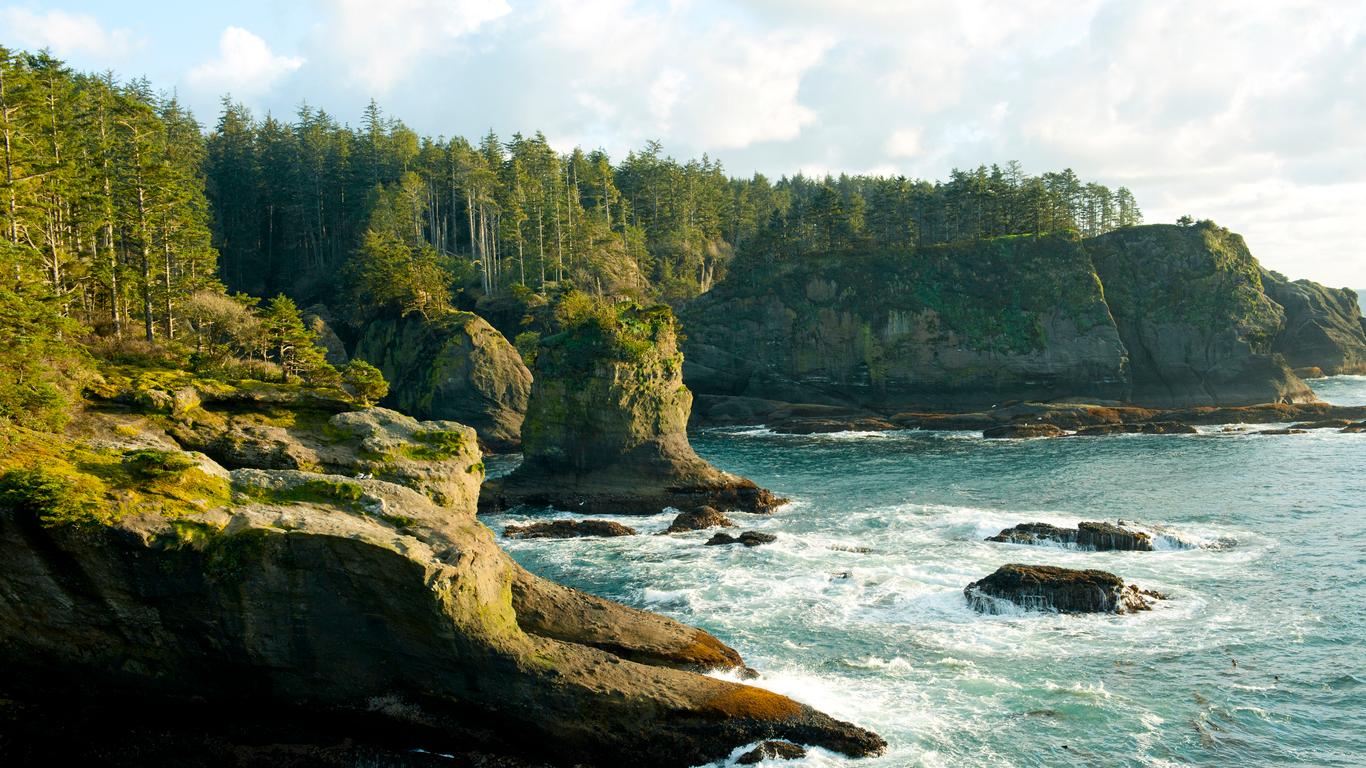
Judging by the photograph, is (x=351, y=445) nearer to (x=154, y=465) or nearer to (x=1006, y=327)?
(x=154, y=465)

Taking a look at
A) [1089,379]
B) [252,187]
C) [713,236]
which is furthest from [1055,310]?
[252,187]

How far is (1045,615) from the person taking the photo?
Result: 86.7ft

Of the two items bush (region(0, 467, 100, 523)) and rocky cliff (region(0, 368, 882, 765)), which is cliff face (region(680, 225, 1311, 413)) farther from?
bush (region(0, 467, 100, 523))

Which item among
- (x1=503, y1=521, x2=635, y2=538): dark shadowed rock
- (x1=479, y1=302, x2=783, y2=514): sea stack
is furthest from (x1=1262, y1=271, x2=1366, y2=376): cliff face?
(x1=503, y1=521, x2=635, y2=538): dark shadowed rock

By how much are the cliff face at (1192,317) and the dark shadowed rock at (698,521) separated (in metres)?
59.2

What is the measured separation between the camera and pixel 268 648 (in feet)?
57.2

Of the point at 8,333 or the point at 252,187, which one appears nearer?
the point at 8,333

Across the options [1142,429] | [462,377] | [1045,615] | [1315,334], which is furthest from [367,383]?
[1315,334]

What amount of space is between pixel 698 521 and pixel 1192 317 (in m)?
68.0

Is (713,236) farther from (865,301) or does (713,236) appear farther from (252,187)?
(252,187)

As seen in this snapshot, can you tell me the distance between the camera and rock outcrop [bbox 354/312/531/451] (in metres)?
66.7

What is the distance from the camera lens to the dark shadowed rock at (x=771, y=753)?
17.2 m

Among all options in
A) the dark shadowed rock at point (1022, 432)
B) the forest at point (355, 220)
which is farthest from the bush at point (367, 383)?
the dark shadowed rock at point (1022, 432)

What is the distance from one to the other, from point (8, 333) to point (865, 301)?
7788cm
